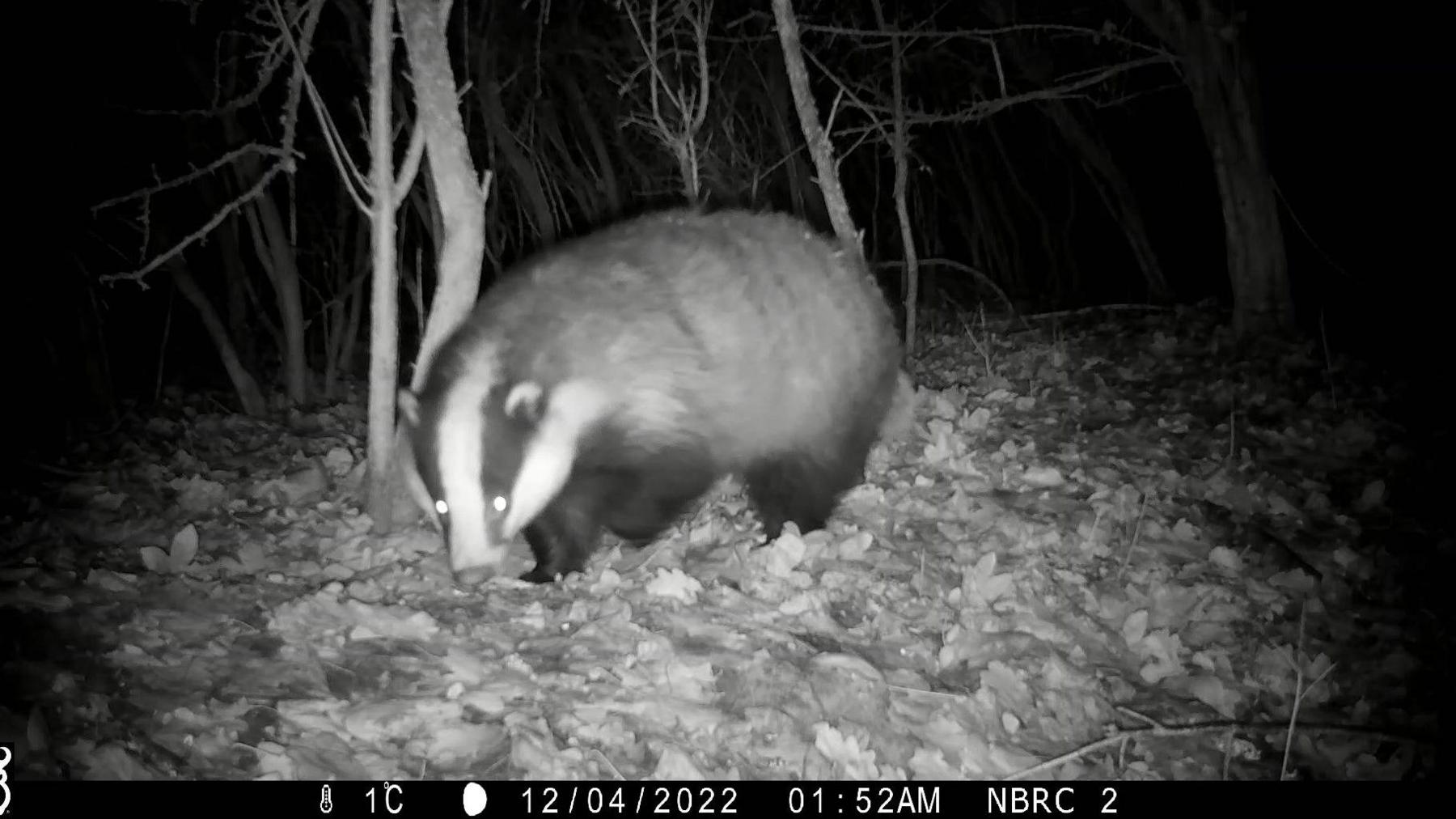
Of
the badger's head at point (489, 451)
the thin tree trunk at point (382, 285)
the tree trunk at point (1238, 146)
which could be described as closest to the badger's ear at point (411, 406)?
the badger's head at point (489, 451)

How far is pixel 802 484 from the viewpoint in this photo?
3.83m

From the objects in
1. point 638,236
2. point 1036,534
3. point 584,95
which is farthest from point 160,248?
point 1036,534

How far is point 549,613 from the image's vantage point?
3.06 metres

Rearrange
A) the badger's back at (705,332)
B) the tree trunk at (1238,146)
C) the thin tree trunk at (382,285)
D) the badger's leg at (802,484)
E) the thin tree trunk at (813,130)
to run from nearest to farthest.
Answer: the badger's back at (705,332) < the thin tree trunk at (382,285) < the badger's leg at (802,484) < the thin tree trunk at (813,130) < the tree trunk at (1238,146)

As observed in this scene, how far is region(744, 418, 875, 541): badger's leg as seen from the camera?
380 cm

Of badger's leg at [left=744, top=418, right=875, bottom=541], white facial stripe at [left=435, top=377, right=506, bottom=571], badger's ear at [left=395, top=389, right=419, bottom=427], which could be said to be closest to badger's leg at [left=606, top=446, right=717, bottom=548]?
badger's leg at [left=744, top=418, right=875, bottom=541]

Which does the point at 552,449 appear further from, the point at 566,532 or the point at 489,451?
the point at 566,532

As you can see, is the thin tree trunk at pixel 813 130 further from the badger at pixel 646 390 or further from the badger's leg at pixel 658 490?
the badger's leg at pixel 658 490

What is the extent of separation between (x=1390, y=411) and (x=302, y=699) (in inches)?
213

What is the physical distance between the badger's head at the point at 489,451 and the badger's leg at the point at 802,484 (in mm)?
937

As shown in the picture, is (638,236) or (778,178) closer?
(638,236)

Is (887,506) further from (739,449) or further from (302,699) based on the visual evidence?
(302,699)

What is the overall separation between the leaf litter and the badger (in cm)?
24

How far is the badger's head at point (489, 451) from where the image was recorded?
2975mm
